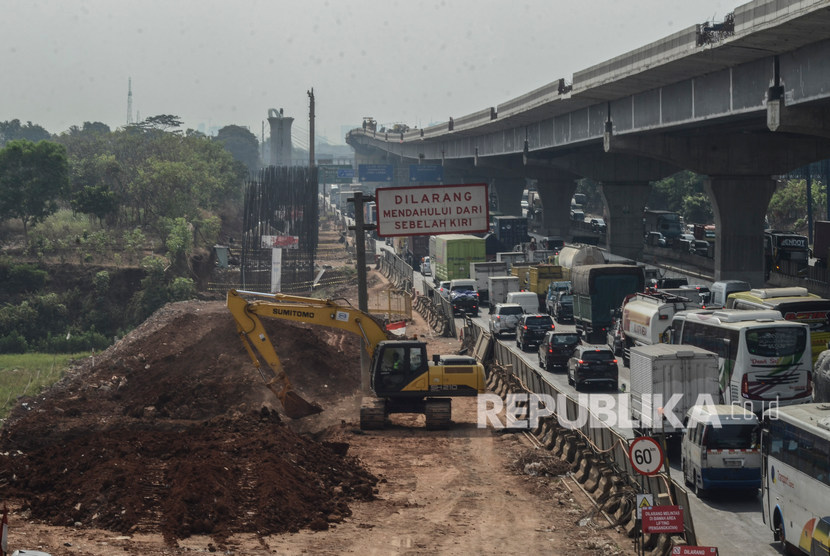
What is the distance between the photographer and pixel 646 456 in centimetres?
1736

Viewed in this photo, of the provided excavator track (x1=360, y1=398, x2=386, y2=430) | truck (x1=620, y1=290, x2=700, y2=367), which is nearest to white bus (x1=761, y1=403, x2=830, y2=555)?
excavator track (x1=360, y1=398, x2=386, y2=430)

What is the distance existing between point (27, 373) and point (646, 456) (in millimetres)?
41501

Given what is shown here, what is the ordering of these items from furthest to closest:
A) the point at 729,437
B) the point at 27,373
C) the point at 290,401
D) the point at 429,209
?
the point at 27,373 < the point at 429,209 < the point at 290,401 < the point at 729,437

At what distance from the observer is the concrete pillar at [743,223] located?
177 ft

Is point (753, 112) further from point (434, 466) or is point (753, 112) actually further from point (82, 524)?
point (82, 524)

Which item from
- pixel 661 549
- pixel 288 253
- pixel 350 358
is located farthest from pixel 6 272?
pixel 661 549

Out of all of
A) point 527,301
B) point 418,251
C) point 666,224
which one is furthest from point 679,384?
point 666,224

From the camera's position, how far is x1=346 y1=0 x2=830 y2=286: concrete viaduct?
117 ft

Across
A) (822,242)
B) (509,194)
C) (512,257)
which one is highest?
(509,194)

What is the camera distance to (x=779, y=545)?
1902 centimetres

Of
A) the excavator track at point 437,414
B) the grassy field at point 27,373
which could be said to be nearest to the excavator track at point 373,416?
the excavator track at point 437,414

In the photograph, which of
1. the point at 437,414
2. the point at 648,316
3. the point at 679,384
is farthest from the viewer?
the point at 648,316

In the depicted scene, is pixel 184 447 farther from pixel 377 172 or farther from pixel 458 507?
pixel 377 172

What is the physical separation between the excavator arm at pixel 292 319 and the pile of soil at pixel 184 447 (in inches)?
31.1
